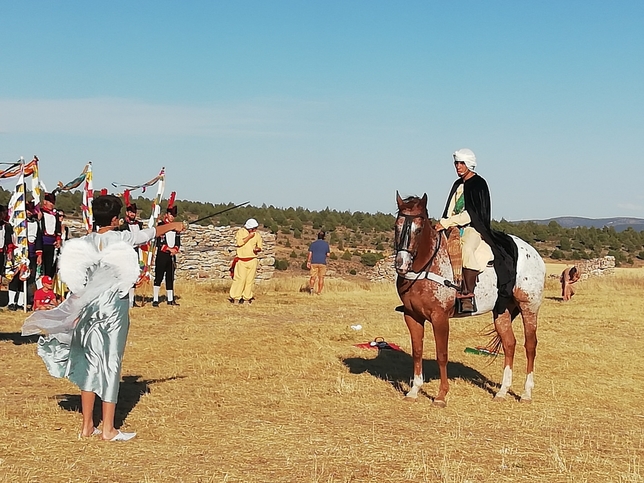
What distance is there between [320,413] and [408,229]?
2.09 m

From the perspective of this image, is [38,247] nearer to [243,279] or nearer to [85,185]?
[85,185]

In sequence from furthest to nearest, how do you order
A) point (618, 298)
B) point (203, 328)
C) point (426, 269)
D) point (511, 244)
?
point (618, 298) < point (203, 328) < point (511, 244) < point (426, 269)

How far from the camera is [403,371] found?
422 inches

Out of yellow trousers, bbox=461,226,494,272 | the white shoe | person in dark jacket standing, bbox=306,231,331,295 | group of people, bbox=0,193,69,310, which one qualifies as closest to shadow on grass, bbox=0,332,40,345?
group of people, bbox=0,193,69,310

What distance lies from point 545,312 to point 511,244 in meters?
9.85

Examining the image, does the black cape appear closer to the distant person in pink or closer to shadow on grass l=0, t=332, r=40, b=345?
the distant person in pink

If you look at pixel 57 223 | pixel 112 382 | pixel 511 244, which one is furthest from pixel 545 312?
pixel 112 382

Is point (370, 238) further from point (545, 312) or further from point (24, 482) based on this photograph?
point (24, 482)

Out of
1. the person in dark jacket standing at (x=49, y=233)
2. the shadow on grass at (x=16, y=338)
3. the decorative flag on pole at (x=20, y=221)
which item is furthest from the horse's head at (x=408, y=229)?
the person in dark jacket standing at (x=49, y=233)

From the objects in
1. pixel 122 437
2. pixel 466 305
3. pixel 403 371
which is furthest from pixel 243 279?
pixel 122 437

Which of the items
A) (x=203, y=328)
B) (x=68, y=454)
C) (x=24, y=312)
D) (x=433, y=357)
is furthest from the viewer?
(x=24, y=312)

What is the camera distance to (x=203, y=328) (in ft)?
46.7

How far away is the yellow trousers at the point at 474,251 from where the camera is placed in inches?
336

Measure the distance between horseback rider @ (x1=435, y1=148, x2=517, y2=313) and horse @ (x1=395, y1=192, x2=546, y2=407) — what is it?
134 mm
